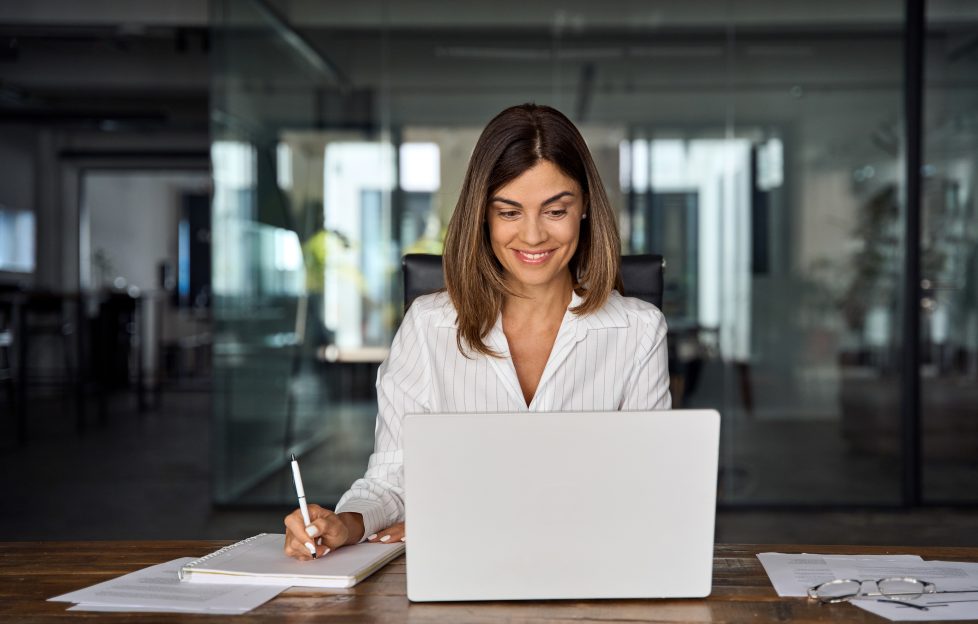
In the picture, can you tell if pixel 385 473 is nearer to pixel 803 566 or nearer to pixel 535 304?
pixel 535 304

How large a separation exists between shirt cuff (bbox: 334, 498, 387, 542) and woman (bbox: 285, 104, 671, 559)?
14 centimetres

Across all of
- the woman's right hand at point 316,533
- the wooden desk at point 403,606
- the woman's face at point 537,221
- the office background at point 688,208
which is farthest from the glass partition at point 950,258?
the woman's right hand at point 316,533

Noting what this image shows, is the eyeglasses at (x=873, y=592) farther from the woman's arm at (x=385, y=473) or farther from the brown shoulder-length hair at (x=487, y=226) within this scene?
the brown shoulder-length hair at (x=487, y=226)

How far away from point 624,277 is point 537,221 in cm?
43

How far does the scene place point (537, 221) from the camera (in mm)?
1692

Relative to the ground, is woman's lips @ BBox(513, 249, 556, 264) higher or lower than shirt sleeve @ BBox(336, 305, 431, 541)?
higher

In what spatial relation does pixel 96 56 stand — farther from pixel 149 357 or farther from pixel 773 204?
pixel 773 204

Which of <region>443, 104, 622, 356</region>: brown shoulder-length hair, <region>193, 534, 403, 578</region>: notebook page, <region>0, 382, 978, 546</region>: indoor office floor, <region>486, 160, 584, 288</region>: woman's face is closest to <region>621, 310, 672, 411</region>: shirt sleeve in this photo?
<region>443, 104, 622, 356</region>: brown shoulder-length hair

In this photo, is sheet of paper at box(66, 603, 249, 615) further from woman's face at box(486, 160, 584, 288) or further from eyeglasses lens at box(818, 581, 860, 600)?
woman's face at box(486, 160, 584, 288)

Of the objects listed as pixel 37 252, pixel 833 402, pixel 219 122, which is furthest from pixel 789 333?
pixel 37 252

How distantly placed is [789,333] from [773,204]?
2.03ft

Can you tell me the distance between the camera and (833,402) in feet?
15.6

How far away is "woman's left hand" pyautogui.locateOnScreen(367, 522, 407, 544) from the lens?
140 centimetres

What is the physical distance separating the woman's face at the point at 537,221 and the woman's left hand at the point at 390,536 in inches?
20.5
